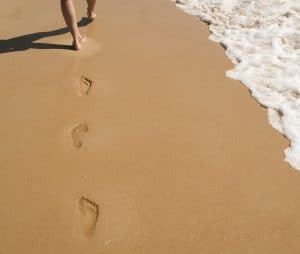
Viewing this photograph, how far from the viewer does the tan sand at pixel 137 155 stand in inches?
91.5

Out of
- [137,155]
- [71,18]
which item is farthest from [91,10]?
[137,155]

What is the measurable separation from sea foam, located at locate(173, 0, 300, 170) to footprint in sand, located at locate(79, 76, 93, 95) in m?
1.21

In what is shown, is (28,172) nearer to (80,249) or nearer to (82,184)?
(82,184)

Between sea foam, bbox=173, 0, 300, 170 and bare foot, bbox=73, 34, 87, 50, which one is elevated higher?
bare foot, bbox=73, 34, 87, 50

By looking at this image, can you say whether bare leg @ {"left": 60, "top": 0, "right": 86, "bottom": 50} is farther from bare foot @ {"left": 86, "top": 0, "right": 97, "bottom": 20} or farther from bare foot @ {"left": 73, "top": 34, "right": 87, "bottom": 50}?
bare foot @ {"left": 86, "top": 0, "right": 97, "bottom": 20}

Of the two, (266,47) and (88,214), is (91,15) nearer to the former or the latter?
(266,47)

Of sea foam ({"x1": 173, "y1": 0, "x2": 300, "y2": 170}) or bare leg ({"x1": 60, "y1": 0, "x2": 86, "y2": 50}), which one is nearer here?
sea foam ({"x1": 173, "y1": 0, "x2": 300, "y2": 170})

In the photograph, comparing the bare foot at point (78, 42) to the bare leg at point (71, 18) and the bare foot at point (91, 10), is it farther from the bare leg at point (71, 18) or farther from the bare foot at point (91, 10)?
the bare foot at point (91, 10)

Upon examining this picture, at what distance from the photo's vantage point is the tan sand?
91.5 inches

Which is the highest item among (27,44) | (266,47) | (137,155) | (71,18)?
(71,18)

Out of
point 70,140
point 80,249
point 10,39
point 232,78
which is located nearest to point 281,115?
point 232,78

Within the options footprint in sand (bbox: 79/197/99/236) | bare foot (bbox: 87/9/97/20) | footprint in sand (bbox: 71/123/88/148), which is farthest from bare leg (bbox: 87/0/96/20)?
footprint in sand (bbox: 79/197/99/236)

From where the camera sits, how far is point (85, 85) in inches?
139

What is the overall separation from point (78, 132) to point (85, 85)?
0.63 meters
